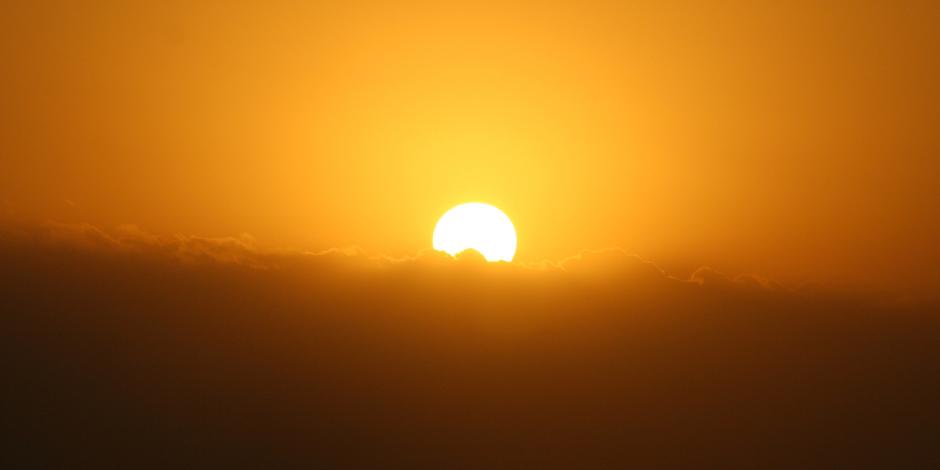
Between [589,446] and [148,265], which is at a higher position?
[148,265]

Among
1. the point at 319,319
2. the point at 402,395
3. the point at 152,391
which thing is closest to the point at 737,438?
the point at 402,395

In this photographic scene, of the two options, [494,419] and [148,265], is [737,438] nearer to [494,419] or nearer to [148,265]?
[494,419]

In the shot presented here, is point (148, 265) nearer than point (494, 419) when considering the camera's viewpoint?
Yes

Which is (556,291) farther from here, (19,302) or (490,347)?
(19,302)

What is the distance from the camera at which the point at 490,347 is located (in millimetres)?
64188

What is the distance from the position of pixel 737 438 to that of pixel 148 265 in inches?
1835

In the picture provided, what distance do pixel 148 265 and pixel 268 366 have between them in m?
12.0

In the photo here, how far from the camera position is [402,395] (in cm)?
6397

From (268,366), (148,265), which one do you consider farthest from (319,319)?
(148,265)

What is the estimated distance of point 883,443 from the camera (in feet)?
205

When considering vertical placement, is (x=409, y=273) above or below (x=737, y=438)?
above

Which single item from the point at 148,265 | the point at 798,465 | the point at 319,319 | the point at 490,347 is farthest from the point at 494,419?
the point at 148,265

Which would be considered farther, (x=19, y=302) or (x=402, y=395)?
(x=402, y=395)

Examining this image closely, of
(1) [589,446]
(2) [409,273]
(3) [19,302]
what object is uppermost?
(2) [409,273]
